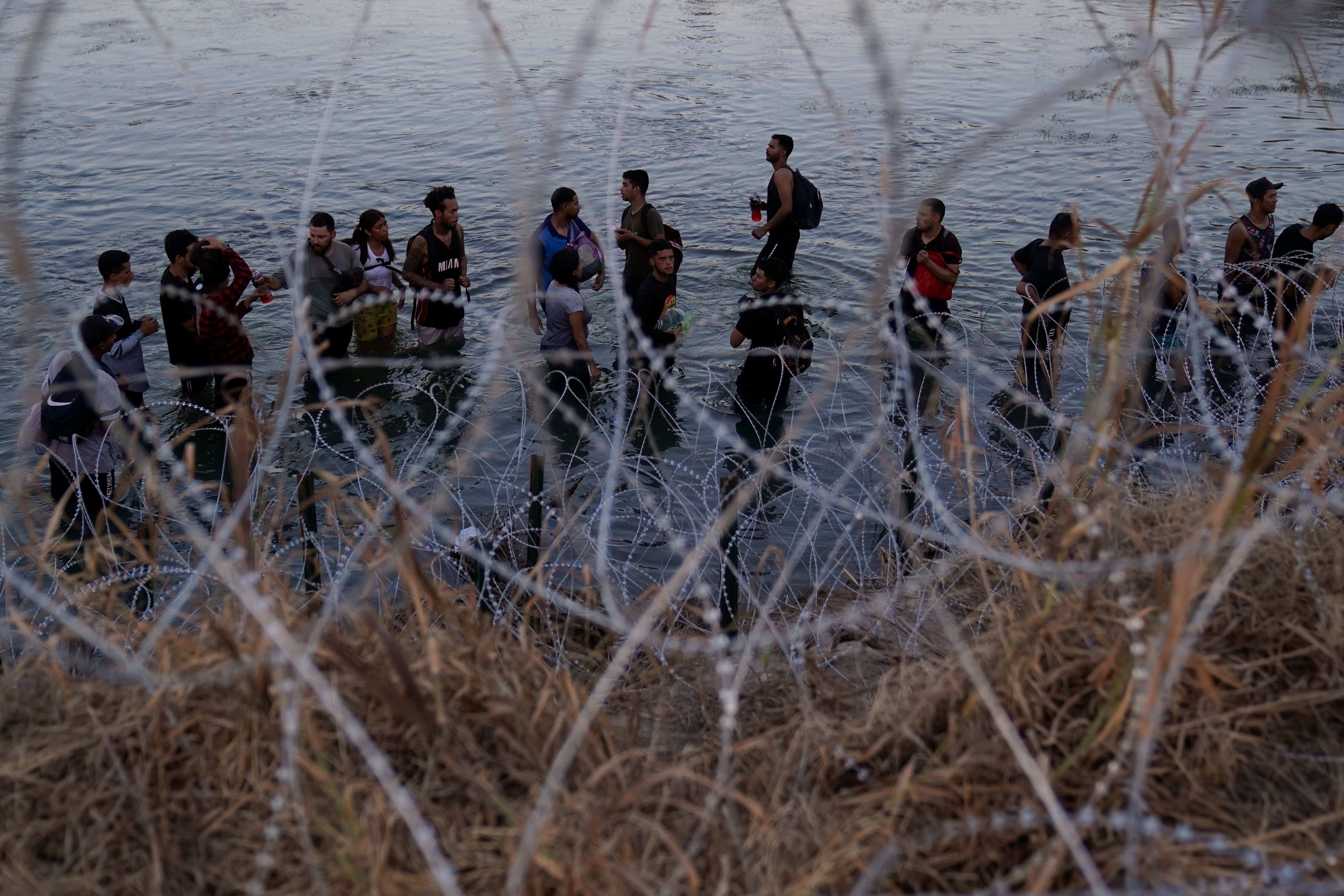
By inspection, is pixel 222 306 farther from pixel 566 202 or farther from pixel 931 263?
pixel 931 263

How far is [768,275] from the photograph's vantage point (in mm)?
7043

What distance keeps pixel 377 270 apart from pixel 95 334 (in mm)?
2631

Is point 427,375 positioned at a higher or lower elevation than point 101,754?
lower

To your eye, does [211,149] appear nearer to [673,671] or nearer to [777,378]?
[777,378]

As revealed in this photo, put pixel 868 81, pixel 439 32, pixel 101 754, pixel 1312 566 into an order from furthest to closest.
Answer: pixel 439 32, pixel 868 81, pixel 1312 566, pixel 101 754

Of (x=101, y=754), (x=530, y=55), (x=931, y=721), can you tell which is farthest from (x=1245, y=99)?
(x=101, y=754)

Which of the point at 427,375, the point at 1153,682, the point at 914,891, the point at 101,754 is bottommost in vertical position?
the point at 427,375

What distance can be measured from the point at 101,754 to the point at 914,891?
2.39 meters

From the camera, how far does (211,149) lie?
48.1 feet

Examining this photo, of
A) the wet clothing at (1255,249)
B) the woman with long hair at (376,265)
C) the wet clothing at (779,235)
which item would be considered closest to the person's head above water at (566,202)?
the woman with long hair at (376,265)

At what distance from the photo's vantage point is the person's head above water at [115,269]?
266 inches

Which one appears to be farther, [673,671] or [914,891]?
[673,671]

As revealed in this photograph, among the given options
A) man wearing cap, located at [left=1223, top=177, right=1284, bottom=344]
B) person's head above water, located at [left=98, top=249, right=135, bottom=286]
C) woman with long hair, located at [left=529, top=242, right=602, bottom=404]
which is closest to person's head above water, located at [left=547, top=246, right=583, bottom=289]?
woman with long hair, located at [left=529, top=242, right=602, bottom=404]

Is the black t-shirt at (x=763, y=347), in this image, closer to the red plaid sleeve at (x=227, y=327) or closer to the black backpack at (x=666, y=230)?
the black backpack at (x=666, y=230)
